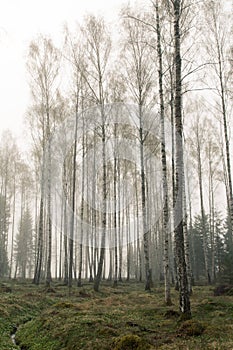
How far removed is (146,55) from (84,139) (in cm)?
877

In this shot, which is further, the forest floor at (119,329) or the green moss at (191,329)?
the green moss at (191,329)

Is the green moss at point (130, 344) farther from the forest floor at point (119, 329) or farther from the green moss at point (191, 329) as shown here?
the green moss at point (191, 329)

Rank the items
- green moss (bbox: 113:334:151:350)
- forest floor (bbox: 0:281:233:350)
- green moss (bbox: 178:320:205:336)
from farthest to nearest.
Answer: green moss (bbox: 178:320:205:336), forest floor (bbox: 0:281:233:350), green moss (bbox: 113:334:151:350)

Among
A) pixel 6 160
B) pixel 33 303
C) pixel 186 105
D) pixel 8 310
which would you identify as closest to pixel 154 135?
pixel 186 105

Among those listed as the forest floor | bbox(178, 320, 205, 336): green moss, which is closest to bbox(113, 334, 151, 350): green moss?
the forest floor

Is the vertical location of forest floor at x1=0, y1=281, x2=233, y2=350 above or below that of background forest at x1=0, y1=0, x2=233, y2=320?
below

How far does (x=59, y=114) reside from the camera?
25609 mm

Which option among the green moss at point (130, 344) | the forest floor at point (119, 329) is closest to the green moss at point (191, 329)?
the forest floor at point (119, 329)

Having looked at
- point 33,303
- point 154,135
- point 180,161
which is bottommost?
point 33,303

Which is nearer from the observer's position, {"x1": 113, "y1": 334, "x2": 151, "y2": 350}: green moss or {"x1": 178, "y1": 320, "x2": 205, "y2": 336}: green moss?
{"x1": 113, "y1": 334, "x2": 151, "y2": 350}: green moss

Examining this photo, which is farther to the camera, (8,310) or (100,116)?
(100,116)

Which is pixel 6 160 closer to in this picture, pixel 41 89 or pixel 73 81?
pixel 41 89

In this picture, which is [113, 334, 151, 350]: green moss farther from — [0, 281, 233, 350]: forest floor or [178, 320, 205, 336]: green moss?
[178, 320, 205, 336]: green moss

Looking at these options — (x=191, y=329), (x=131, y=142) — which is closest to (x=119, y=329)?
(x=191, y=329)
